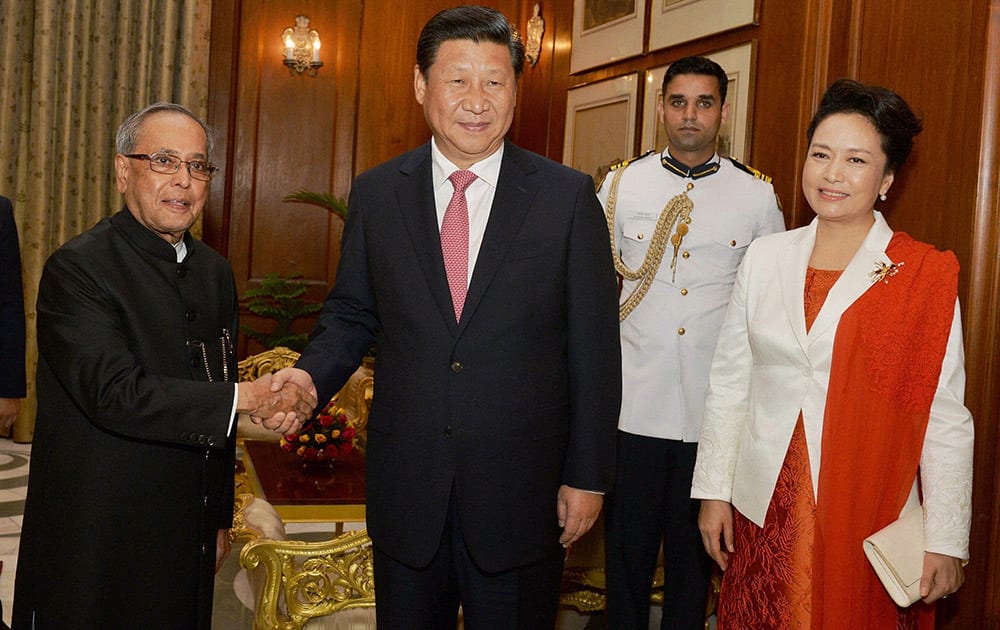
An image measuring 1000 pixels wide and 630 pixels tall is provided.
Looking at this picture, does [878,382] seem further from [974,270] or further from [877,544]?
[974,270]

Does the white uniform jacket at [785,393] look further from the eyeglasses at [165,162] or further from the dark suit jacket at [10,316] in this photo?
the dark suit jacket at [10,316]

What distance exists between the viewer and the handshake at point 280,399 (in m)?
1.89

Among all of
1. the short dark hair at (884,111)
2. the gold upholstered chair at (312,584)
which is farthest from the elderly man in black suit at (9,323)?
the short dark hair at (884,111)

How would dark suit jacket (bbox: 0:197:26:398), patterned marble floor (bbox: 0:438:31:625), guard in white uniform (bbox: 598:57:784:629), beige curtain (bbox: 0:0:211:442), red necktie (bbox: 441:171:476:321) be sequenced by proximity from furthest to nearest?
beige curtain (bbox: 0:0:211:442), patterned marble floor (bbox: 0:438:31:625), dark suit jacket (bbox: 0:197:26:398), guard in white uniform (bbox: 598:57:784:629), red necktie (bbox: 441:171:476:321)

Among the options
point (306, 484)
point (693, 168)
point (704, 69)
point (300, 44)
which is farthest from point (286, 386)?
point (300, 44)

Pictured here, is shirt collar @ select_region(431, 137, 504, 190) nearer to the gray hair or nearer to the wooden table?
the gray hair

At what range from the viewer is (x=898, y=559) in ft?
5.87

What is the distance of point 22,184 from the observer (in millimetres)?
6305

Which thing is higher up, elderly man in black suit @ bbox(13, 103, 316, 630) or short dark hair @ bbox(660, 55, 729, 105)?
short dark hair @ bbox(660, 55, 729, 105)

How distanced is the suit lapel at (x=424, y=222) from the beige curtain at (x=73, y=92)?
5111 millimetres

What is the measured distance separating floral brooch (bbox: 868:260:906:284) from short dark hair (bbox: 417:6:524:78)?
847 mm

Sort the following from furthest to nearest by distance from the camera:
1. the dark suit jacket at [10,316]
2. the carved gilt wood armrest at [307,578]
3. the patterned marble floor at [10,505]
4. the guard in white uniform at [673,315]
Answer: the patterned marble floor at [10,505] < the dark suit jacket at [10,316] < the carved gilt wood armrest at [307,578] < the guard in white uniform at [673,315]

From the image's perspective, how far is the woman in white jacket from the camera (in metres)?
1.82

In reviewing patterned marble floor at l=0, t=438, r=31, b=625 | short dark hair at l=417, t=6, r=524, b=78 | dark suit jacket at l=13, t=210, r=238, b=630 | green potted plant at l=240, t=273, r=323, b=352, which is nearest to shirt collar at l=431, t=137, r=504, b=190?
short dark hair at l=417, t=6, r=524, b=78
